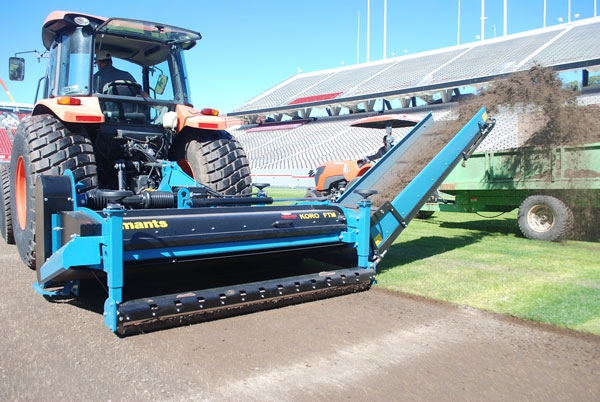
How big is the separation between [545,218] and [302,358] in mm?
6180

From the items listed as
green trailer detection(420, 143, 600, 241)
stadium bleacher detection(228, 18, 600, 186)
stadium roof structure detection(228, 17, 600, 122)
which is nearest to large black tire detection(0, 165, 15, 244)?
green trailer detection(420, 143, 600, 241)

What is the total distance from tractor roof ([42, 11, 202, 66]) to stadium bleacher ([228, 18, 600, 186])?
49.1 feet

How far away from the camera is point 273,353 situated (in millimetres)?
3197

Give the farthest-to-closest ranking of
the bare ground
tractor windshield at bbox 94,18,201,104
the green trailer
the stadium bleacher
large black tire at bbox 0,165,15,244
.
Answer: the stadium bleacher, the green trailer, large black tire at bbox 0,165,15,244, tractor windshield at bbox 94,18,201,104, the bare ground

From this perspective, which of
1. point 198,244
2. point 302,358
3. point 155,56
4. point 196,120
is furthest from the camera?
point 155,56

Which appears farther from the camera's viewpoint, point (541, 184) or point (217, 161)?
point (541, 184)

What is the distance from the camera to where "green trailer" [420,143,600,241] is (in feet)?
24.5

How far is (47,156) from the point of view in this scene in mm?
4508

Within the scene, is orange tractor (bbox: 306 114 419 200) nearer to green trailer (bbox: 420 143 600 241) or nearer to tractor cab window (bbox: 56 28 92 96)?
green trailer (bbox: 420 143 600 241)

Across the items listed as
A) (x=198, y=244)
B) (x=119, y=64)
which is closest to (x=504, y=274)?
(x=198, y=244)

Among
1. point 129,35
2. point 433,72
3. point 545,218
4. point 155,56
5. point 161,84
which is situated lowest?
point 545,218

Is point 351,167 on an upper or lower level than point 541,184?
upper

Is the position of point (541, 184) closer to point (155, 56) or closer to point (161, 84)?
point (161, 84)

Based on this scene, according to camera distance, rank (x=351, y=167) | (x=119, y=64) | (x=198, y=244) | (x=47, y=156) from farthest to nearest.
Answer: (x=351, y=167), (x=119, y=64), (x=47, y=156), (x=198, y=244)
